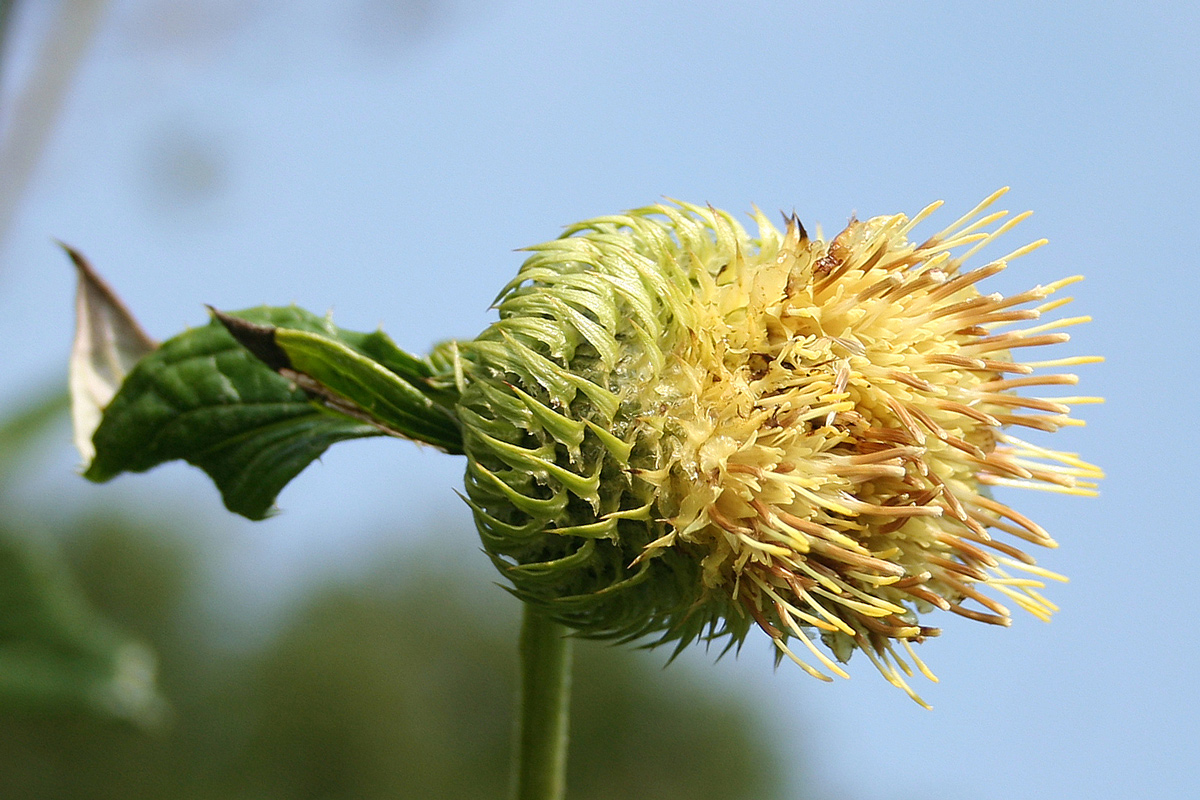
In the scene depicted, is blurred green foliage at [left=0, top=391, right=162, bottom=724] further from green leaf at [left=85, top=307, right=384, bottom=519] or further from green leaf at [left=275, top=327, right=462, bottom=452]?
green leaf at [left=275, top=327, right=462, bottom=452]

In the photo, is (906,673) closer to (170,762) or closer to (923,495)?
(923,495)

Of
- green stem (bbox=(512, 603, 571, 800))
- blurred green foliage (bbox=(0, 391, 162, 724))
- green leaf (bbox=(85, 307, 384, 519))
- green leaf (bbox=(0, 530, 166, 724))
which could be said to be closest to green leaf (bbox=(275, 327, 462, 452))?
green leaf (bbox=(85, 307, 384, 519))

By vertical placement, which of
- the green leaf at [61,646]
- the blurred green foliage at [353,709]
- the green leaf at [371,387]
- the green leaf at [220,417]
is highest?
the green leaf at [371,387]

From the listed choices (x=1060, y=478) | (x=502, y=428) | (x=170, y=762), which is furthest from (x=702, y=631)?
(x=170, y=762)

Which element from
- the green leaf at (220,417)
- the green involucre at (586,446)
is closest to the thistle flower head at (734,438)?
the green involucre at (586,446)

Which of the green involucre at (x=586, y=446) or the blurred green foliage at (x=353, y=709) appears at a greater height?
the green involucre at (x=586, y=446)

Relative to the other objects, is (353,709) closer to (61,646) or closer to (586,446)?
(61,646)

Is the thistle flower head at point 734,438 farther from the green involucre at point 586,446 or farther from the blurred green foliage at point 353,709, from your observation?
the blurred green foliage at point 353,709

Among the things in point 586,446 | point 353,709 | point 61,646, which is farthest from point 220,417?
point 353,709
